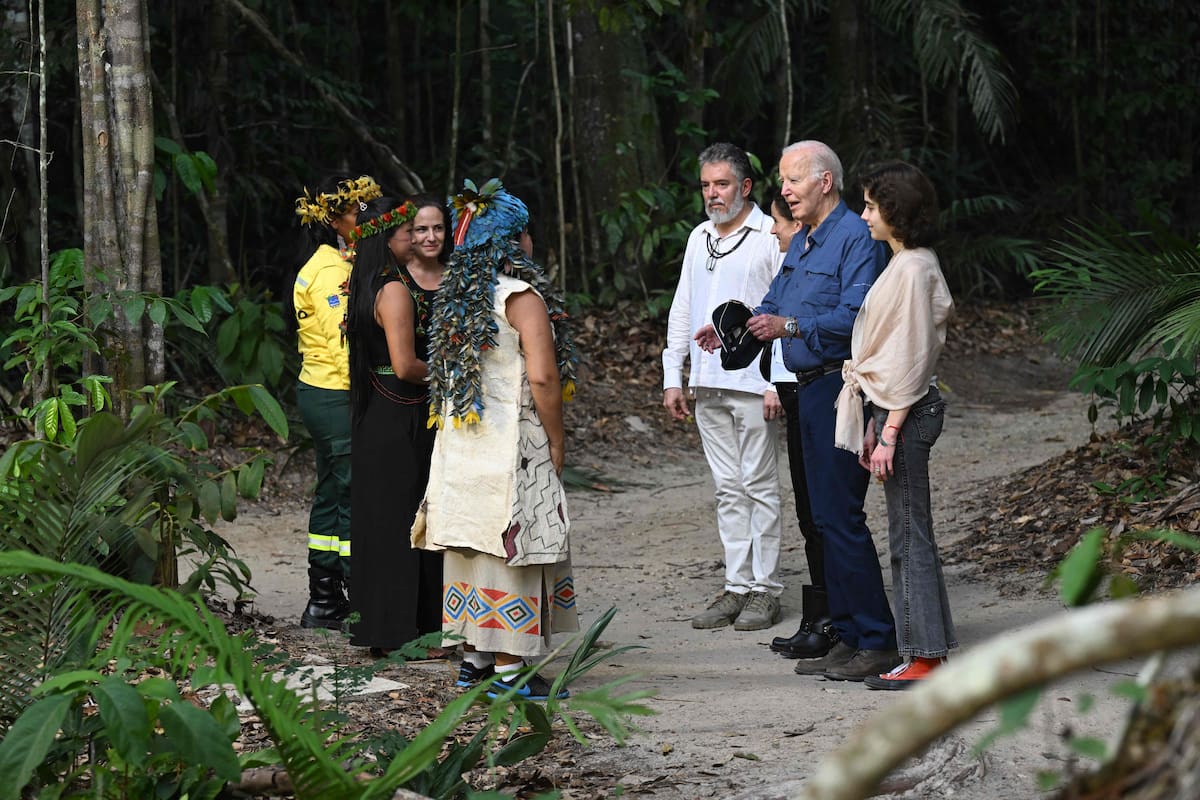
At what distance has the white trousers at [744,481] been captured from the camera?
5816 mm

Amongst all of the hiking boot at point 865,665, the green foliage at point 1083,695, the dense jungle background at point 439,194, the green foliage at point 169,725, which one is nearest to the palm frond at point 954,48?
the dense jungle background at point 439,194

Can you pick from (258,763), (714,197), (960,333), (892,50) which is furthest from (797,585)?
(892,50)

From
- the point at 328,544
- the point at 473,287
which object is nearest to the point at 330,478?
the point at 328,544

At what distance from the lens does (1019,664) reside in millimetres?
1309

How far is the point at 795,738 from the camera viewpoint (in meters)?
4.11

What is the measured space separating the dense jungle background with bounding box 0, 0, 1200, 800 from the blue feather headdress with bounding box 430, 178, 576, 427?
624 mm

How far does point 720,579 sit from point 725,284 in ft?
5.96

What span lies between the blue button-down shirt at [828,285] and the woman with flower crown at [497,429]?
2.99 feet

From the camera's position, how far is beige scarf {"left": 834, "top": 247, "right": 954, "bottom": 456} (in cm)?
458

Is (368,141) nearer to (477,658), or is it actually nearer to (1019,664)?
(477,658)

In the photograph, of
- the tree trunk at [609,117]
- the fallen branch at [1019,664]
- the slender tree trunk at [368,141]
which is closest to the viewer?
the fallen branch at [1019,664]

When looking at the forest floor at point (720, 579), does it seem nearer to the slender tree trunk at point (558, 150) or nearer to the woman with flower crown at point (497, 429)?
the woman with flower crown at point (497, 429)

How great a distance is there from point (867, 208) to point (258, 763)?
2684 millimetres

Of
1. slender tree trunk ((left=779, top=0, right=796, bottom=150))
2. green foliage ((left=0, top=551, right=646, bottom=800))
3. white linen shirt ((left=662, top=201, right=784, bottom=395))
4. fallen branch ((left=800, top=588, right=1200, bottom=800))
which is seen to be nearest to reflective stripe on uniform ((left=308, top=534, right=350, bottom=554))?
white linen shirt ((left=662, top=201, right=784, bottom=395))
